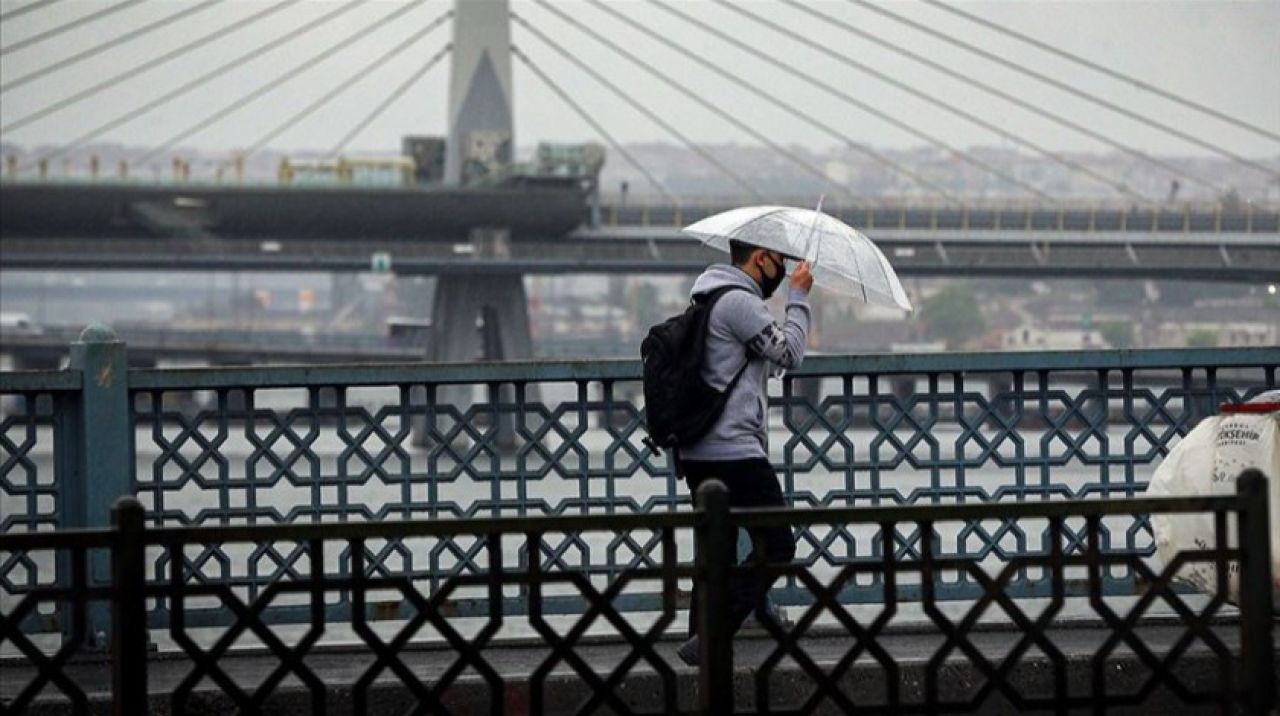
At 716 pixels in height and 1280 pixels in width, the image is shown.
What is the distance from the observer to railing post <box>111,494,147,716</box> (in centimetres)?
438

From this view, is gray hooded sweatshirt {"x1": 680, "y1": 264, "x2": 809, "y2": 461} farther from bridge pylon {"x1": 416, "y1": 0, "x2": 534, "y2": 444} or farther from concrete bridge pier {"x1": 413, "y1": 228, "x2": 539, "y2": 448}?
bridge pylon {"x1": 416, "y1": 0, "x2": 534, "y2": 444}

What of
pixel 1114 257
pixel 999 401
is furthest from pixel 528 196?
pixel 999 401

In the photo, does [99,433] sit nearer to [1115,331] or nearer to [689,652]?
[689,652]

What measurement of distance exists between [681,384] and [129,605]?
1.96 m

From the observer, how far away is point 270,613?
6.51 m

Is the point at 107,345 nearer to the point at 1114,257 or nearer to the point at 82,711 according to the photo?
the point at 82,711

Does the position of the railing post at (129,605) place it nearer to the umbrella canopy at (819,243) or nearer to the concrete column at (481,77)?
the umbrella canopy at (819,243)

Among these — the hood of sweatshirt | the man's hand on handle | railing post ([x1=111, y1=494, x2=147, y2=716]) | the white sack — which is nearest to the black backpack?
the hood of sweatshirt

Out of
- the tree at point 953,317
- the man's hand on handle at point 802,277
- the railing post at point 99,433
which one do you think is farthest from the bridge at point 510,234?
the man's hand on handle at point 802,277

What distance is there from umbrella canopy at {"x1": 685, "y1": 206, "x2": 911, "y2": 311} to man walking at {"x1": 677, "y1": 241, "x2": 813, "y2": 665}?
15 cm

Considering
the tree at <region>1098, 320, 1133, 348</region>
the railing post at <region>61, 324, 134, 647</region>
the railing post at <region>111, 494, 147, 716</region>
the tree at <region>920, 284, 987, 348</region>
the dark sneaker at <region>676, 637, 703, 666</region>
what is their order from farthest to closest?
1. the tree at <region>920, 284, 987, 348</region>
2. the tree at <region>1098, 320, 1133, 348</region>
3. the railing post at <region>61, 324, 134, 647</region>
4. the dark sneaker at <region>676, 637, 703, 666</region>
5. the railing post at <region>111, 494, 147, 716</region>

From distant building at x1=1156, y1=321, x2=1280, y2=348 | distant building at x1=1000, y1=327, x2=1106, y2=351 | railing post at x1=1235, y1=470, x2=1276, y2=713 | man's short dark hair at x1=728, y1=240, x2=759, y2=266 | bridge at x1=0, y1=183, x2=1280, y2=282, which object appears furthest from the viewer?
distant building at x1=1000, y1=327, x2=1106, y2=351

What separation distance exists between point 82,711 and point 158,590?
0.31 m

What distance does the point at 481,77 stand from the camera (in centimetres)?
6712
